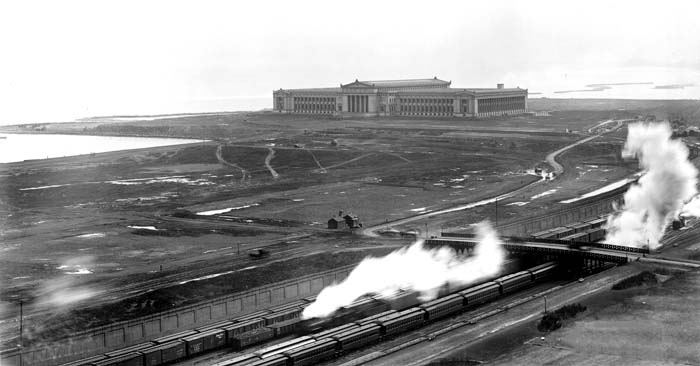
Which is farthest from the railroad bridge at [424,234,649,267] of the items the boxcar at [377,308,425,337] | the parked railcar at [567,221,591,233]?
the boxcar at [377,308,425,337]

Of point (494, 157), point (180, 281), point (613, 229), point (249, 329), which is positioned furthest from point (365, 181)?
point (249, 329)

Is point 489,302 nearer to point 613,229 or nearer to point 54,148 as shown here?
point 613,229

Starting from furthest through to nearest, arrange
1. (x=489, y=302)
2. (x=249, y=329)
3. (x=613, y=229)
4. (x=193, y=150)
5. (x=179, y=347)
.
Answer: (x=193, y=150) < (x=613, y=229) < (x=489, y=302) < (x=249, y=329) < (x=179, y=347)

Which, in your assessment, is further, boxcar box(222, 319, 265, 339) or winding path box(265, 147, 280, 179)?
winding path box(265, 147, 280, 179)

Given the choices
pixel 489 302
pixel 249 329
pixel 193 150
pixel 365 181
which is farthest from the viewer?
pixel 193 150

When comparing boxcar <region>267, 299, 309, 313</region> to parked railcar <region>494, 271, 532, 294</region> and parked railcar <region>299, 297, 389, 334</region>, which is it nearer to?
parked railcar <region>299, 297, 389, 334</region>

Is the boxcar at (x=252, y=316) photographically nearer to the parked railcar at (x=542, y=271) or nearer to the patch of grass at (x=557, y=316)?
Answer: the patch of grass at (x=557, y=316)

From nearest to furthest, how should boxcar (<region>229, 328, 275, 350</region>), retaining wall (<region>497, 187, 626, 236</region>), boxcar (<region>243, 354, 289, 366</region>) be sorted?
boxcar (<region>243, 354, 289, 366</region>) < boxcar (<region>229, 328, 275, 350</region>) < retaining wall (<region>497, 187, 626, 236</region>)
